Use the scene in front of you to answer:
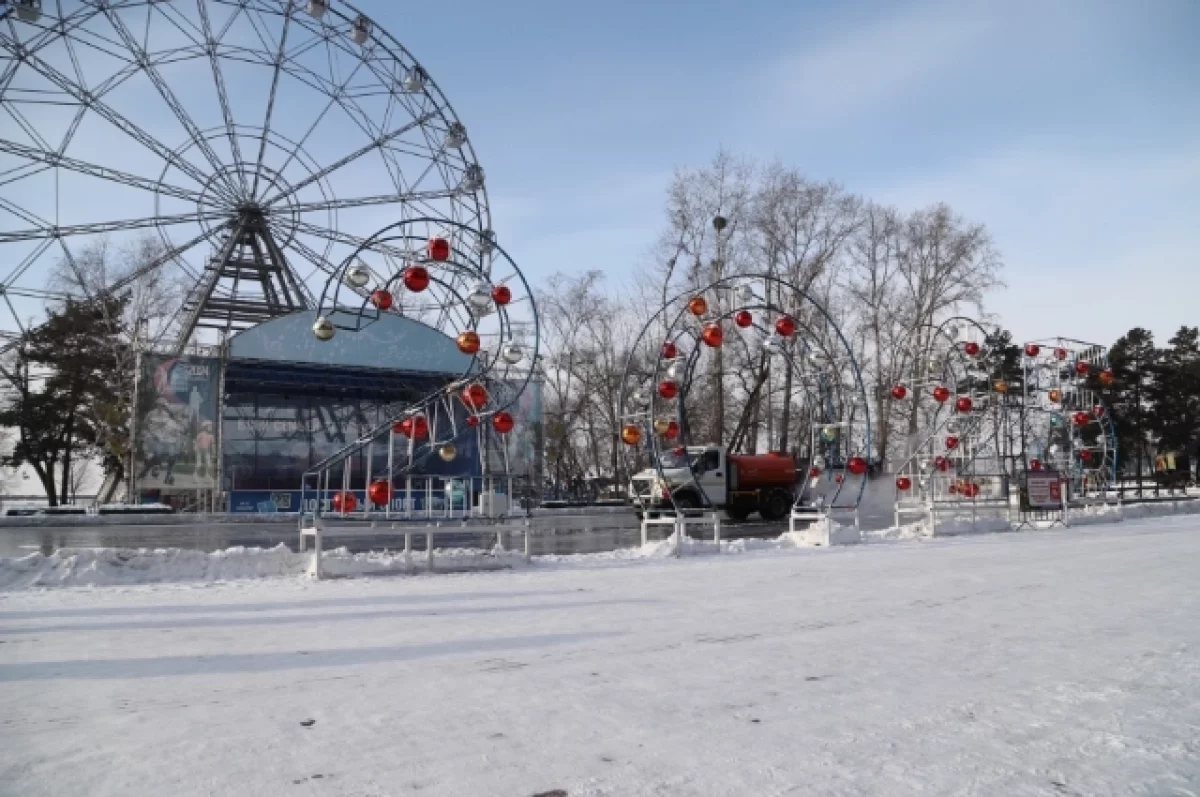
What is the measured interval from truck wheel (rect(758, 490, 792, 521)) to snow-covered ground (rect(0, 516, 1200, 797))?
70.6ft

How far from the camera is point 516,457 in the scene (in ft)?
137

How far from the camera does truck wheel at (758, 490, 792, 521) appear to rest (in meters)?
32.6

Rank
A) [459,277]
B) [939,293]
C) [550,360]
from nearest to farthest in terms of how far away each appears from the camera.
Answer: [459,277] < [939,293] < [550,360]

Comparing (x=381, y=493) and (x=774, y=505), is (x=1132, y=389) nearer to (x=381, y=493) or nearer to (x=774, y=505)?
(x=774, y=505)

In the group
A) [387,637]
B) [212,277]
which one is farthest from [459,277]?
[212,277]

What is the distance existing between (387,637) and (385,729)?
313cm

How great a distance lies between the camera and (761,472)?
3244cm

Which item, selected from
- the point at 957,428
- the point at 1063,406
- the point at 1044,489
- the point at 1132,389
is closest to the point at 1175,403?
the point at 1132,389

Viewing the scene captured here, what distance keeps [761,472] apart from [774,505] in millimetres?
1307

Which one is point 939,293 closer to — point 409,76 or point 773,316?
point 773,316

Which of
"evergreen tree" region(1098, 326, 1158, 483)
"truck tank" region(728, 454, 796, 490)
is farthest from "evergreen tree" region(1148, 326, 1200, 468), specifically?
"truck tank" region(728, 454, 796, 490)

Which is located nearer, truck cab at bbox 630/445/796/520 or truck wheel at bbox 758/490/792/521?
truck cab at bbox 630/445/796/520

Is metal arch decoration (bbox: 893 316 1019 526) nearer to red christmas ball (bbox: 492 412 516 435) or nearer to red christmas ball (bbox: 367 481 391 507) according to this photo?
red christmas ball (bbox: 492 412 516 435)

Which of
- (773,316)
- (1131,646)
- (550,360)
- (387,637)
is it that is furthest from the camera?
(550,360)
